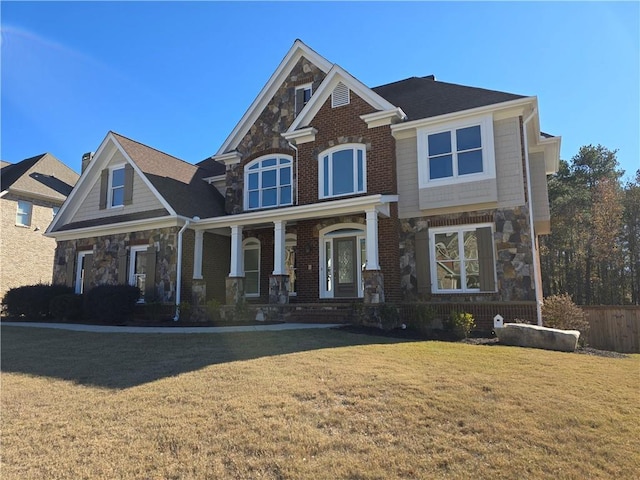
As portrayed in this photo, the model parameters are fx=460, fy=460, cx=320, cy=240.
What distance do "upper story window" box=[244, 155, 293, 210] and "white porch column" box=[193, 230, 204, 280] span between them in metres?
2.12

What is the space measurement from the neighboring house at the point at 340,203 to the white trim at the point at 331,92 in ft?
0.14

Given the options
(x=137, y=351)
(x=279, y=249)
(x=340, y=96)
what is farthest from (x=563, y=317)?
(x=137, y=351)

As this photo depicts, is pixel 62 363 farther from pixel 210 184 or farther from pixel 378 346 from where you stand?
pixel 210 184

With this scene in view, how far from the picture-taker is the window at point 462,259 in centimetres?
1250

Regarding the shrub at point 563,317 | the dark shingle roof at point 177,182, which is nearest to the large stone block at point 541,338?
the shrub at point 563,317

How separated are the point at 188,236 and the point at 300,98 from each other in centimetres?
649

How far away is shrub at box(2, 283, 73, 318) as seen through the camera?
52.6 feet

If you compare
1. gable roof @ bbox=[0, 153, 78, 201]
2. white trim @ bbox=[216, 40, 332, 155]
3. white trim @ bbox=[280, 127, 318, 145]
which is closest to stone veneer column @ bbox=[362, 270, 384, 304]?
white trim @ bbox=[280, 127, 318, 145]

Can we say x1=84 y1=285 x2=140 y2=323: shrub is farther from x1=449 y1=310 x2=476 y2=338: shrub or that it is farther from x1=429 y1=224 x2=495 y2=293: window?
x1=449 y1=310 x2=476 y2=338: shrub

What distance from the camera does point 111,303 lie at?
13.9m

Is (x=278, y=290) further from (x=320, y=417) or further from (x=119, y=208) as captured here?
(x=320, y=417)

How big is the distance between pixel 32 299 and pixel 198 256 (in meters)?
6.06

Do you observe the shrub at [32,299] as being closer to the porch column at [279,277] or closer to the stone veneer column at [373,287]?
the porch column at [279,277]

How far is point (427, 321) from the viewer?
11.1 meters
